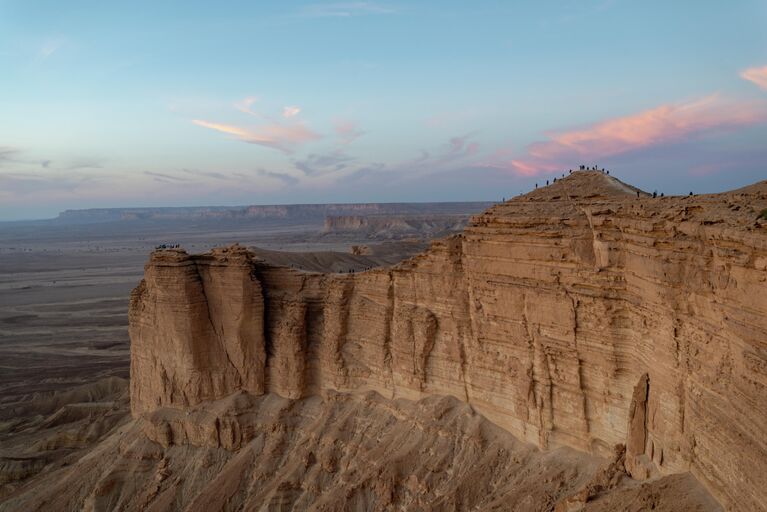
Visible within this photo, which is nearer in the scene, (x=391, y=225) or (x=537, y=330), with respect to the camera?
(x=537, y=330)

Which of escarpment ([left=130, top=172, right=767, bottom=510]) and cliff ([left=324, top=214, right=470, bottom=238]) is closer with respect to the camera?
escarpment ([left=130, top=172, right=767, bottom=510])

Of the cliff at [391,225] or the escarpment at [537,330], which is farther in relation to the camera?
the cliff at [391,225]

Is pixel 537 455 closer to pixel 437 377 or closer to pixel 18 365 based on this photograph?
pixel 437 377

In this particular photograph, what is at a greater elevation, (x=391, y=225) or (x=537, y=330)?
(x=537, y=330)

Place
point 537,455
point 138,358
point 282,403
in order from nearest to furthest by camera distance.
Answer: point 537,455, point 282,403, point 138,358

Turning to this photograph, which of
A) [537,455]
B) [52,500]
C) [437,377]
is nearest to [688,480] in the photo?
[537,455]

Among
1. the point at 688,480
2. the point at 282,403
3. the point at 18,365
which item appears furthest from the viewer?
the point at 18,365

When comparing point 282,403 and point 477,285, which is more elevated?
point 477,285

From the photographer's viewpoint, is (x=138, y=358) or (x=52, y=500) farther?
(x=138, y=358)
